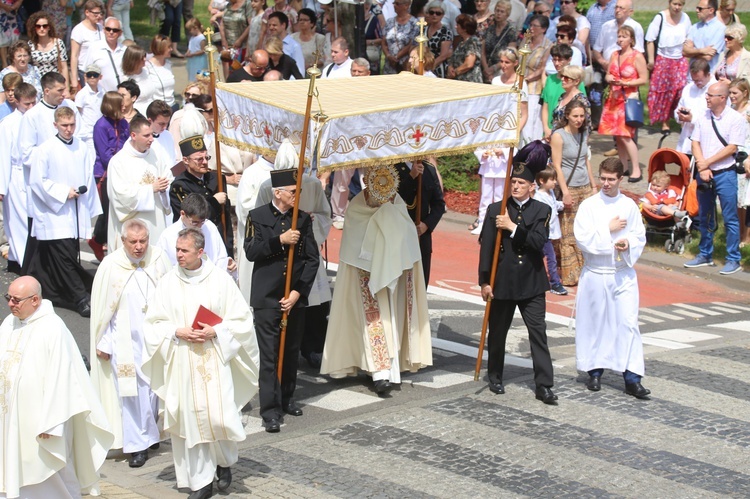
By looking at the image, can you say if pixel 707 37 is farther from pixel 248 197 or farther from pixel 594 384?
pixel 248 197

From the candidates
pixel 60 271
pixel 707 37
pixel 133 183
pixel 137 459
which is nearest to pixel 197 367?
pixel 137 459

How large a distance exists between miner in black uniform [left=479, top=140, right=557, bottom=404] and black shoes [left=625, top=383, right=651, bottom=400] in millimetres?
687

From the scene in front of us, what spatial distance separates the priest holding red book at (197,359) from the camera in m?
7.96

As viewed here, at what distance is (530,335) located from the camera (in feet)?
33.2

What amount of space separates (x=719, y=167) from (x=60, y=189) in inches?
306

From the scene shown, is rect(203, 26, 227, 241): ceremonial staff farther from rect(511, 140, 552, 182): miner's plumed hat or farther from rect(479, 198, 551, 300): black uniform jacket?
rect(511, 140, 552, 182): miner's plumed hat

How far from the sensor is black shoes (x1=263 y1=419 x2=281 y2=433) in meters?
9.33

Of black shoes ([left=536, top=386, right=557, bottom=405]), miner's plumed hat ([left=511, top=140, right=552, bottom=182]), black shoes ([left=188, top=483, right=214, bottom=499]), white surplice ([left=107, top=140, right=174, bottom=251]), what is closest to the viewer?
black shoes ([left=188, top=483, right=214, bottom=499])

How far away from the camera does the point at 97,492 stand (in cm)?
804

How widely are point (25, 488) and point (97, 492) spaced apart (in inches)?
21.0

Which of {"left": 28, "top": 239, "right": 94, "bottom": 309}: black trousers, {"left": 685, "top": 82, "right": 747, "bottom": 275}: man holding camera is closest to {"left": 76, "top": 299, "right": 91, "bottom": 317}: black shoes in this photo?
{"left": 28, "top": 239, "right": 94, "bottom": 309}: black trousers

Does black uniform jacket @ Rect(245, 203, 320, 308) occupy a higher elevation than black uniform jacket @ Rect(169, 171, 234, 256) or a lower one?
lower

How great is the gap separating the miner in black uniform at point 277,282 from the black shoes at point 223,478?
3.86 feet

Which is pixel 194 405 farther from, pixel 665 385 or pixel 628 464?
pixel 665 385
